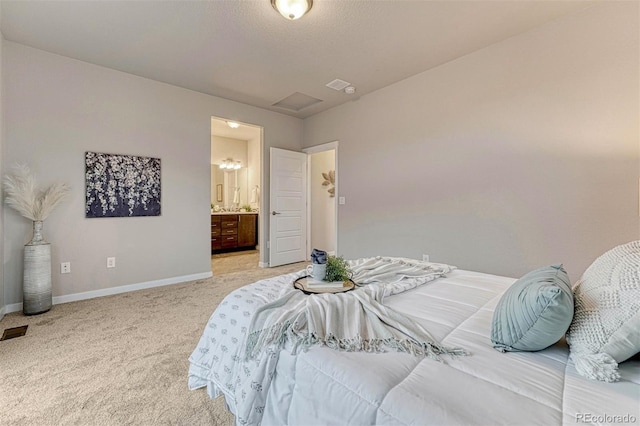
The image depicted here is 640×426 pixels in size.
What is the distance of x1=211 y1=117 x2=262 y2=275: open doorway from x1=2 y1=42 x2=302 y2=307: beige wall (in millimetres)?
1636

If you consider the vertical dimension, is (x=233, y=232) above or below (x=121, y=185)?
below

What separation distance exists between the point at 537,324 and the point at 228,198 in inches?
→ 263

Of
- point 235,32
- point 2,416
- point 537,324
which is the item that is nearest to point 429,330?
point 537,324

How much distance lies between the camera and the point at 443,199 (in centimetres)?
321

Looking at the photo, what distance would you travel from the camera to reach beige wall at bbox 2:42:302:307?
2.76 m

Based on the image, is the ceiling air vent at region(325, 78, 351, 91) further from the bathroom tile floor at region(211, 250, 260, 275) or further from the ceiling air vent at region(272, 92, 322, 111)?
the bathroom tile floor at region(211, 250, 260, 275)

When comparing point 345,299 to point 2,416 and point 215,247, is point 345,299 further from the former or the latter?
point 215,247

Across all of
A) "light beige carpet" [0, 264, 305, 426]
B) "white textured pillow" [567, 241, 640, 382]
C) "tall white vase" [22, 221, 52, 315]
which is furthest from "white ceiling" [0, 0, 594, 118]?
"light beige carpet" [0, 264, 305, 426]

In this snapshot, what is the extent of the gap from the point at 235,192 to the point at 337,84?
13.6 ft

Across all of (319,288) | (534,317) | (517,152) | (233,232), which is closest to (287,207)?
(233,232)

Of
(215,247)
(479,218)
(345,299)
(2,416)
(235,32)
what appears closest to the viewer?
(345,299)

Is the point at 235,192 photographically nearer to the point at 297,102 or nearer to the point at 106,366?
the point at 297,102

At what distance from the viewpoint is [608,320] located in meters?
0.79

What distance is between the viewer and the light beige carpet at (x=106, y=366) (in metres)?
1.39
